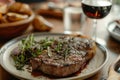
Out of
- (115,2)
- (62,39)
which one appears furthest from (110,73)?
(115,2)

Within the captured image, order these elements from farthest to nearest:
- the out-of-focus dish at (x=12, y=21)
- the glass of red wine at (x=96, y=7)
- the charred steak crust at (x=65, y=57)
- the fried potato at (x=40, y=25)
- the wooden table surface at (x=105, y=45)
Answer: the fried potato at (x=40, y=25)
the out-of-focus dish at (x=12, y=21)
the glass of red wine at (x=96, y=7)
the wooden table surface at (x=105, y=45)
the charred steak crust at (x=65, y=57)

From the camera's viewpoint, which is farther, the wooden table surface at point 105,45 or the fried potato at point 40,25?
the fried potato at point 40,25

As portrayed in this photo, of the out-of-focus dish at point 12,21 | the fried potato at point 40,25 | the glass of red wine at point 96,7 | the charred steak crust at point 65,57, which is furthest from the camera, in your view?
the fried potato at point 40,25

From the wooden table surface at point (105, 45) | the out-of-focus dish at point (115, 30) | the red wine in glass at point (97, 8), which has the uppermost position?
the red wine in glass at point (97, 8)

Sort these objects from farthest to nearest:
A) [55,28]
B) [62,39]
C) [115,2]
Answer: [115,2] → [55,28] → [62,39]

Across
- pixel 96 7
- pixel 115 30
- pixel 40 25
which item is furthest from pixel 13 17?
pixel 115 30

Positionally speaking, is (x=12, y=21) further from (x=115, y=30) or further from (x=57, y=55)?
(x=115, y=30)

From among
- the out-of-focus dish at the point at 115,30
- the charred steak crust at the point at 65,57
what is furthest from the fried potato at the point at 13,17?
the out-of-focus dish at the point at 115,30

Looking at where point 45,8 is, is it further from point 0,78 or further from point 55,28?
point 0,78

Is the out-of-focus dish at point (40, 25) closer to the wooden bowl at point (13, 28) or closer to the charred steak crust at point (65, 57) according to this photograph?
the wooden bowl at point (13, 28)
